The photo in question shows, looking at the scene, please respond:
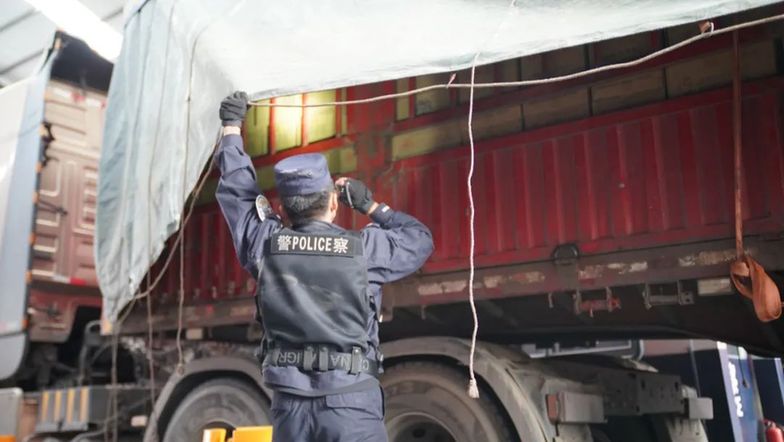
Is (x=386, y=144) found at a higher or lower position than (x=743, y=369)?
higher

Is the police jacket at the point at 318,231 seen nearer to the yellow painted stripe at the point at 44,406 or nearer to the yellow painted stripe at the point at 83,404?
the yellow painted stripe at the point at 83,404

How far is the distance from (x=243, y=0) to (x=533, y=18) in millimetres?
1568

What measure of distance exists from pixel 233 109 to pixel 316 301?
102 centimetres

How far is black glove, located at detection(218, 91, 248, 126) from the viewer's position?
10.6 ft

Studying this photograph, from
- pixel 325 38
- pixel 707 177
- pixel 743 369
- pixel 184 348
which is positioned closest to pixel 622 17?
pixel 707 177

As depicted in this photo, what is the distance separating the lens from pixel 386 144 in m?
4.58

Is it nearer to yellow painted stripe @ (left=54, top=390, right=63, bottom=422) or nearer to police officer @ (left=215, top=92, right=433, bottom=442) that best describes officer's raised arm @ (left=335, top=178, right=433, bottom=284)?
police officer @ (left=215, top=92, right=433, bottom=442)

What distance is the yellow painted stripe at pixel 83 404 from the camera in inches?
244

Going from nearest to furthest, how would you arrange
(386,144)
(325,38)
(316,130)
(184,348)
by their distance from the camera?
(325,38) → (386,144) → (316,130) → (184,348)

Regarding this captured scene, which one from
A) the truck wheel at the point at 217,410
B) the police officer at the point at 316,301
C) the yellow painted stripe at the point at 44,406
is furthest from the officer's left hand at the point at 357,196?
the yellow painted stripe at the point at 44,406

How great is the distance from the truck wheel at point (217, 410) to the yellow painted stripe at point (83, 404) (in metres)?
1.18

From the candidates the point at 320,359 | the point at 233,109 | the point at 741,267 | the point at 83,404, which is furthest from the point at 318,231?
the point at 83,404

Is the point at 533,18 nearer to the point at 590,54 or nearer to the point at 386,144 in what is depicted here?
the point at 590,54

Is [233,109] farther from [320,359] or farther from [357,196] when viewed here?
[320,359]
